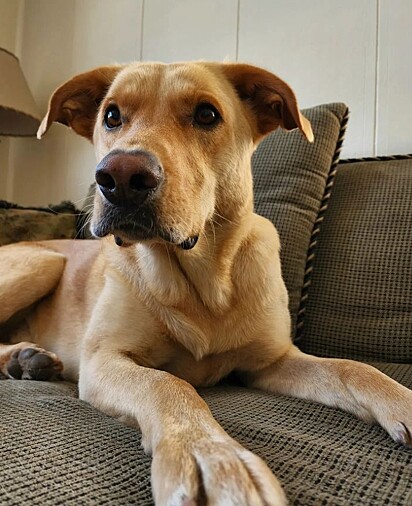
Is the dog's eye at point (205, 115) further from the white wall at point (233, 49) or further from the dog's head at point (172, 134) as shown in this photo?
the white wall at point (233, 49)

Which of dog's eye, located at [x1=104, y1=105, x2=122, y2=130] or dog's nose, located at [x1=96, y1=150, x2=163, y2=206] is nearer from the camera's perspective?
dog's nose, located at [x1=96, y1=150, x2=163, y2=206]

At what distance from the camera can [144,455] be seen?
833 mm

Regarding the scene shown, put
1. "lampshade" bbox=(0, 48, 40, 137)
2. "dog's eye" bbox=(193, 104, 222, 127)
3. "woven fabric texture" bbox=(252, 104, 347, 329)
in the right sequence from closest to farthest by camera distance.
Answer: "dog's eye" bbox=(193, 104, 222, 127) < "woven fabric texture" bbox=(252, 104, 347, 329) < "lampshade" bbox=(0, 48, 40, 137)

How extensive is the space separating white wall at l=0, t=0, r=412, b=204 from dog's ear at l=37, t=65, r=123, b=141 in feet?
3.99

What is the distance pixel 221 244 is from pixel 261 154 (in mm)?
729

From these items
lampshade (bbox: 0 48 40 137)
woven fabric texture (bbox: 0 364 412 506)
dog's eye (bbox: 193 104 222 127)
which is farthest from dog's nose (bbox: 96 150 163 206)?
lampshade (bbox: 0 48 40 137)

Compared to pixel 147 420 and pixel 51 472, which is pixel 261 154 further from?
pixel 51 472

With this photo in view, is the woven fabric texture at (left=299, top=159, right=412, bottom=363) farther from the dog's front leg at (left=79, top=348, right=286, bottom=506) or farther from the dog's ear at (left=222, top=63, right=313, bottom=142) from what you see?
the dog's front leg at (left=79, top=348, right=286, bottom=506)

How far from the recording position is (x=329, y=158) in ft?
6.34

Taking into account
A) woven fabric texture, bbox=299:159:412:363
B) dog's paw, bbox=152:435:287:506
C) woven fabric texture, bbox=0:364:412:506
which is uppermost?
woven fabric texture, bbox=299:159:412:363

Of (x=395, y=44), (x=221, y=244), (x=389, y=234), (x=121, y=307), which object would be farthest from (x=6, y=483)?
(x=395, y=44)

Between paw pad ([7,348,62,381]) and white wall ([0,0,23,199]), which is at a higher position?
white wall ([0,0,23,199])

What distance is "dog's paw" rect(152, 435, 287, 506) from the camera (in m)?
0.64

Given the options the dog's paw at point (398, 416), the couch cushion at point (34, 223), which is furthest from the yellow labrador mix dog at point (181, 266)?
the couch cushion at point (34, 223)
